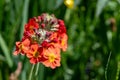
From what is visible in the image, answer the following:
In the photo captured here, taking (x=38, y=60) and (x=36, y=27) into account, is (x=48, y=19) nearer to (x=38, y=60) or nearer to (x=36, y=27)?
(x=36, y=27)

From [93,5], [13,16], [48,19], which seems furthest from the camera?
[93,5]

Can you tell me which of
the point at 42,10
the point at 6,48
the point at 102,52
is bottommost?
the point at 102,52

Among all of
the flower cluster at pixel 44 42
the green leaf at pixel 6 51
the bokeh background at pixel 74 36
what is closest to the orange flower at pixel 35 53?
the flower cluster at pixel 44 42

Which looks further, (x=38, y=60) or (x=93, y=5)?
(x=93, y=5)

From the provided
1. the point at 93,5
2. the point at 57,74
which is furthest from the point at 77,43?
the point at 57,74

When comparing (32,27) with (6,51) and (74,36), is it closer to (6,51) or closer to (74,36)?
(6,51)

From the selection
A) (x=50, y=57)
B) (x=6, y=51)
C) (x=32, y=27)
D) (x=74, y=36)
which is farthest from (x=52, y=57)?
(x=74, y=36)
